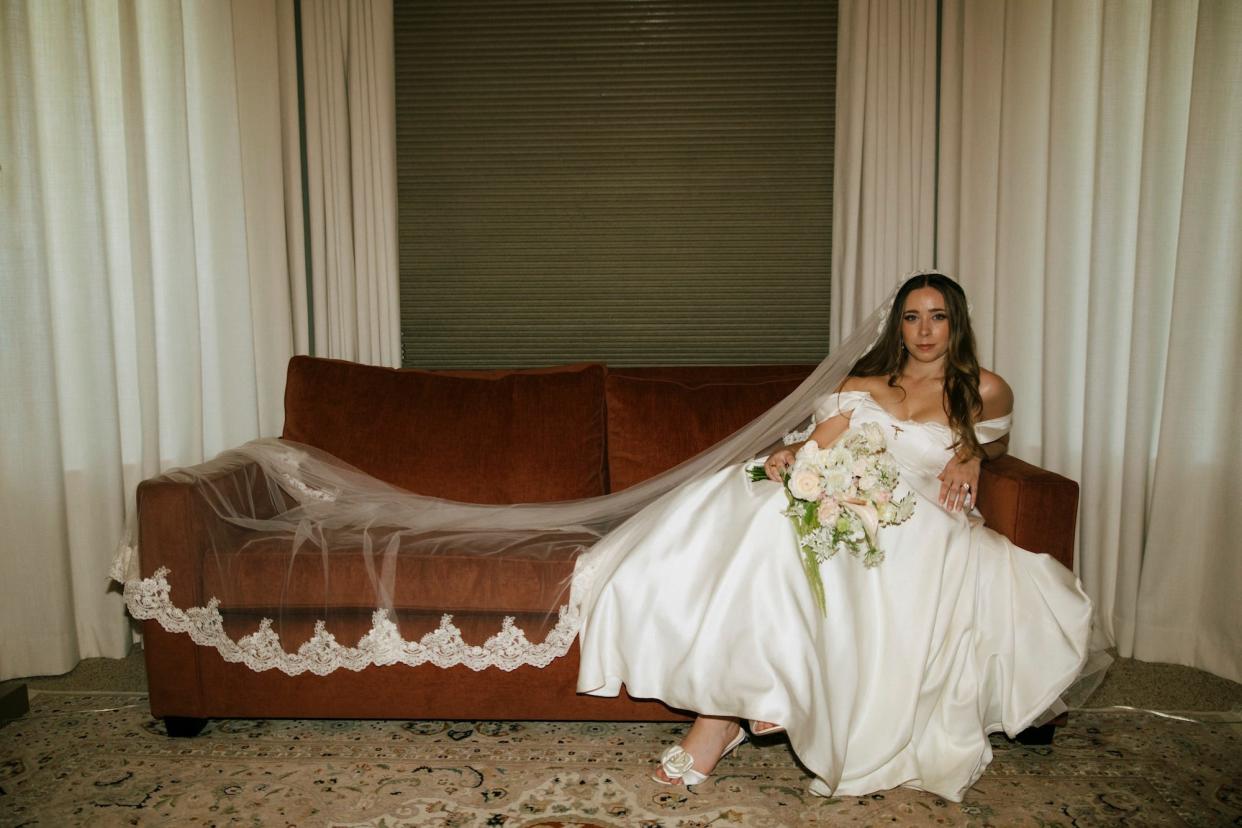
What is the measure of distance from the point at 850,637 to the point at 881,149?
7.56 ft

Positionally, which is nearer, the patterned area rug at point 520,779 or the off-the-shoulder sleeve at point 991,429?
the patterned area rug at point 520,779

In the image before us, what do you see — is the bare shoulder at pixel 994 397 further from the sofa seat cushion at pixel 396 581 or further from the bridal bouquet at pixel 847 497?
the sofa seat cushion at pixel 396 581

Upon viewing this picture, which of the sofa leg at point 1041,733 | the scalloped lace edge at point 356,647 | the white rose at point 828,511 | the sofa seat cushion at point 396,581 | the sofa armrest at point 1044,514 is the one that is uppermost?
the white rose at point 828,511

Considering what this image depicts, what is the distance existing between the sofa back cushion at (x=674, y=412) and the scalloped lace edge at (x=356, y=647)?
2.69ft

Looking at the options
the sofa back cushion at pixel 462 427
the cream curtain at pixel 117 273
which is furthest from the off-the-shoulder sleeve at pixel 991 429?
the cream curtain at pixel 117 273

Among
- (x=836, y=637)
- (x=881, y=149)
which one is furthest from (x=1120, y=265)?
(x=836, y=637)

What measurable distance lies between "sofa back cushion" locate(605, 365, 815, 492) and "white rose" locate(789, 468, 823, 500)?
3.23ft

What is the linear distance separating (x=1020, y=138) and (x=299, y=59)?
3190 millimetres

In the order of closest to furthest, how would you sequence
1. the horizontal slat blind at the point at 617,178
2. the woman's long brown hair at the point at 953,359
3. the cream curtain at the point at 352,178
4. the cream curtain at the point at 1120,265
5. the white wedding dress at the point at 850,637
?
the white wedding dress at the point at 850,637, the woman's long brown hair at the point at 953,359, the cream curtain at the point at 1120,265, the cream curtain at the point at 352,178, the horizontal slat blind at the point at 617,178

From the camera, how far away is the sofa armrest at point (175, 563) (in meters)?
2.42

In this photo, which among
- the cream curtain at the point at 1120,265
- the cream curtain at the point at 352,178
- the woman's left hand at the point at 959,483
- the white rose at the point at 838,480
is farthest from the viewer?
A: the cream curtain at the point at 352,178

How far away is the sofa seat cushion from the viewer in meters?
2.42

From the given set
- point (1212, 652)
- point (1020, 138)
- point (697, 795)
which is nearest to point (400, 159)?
point (1020, 138)

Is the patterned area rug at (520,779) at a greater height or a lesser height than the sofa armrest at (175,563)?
lesser
